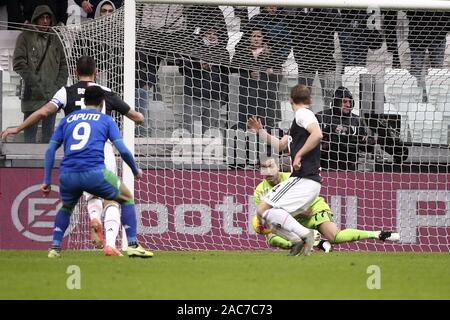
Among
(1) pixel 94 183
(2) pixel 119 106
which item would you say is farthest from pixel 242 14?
(1) pixel 94 183

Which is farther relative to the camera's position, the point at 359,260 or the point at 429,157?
the point at 429,157

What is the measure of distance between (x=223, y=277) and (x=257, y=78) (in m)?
6.41

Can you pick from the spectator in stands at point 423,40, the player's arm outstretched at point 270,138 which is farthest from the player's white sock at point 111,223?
the spectator in stands at point 423,40

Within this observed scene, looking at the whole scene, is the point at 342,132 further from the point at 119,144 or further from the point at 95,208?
the point at 119,144

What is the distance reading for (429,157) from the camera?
16797 millimetres

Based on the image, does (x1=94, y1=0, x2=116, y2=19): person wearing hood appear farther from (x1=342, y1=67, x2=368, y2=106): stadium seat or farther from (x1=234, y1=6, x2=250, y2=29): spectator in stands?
(x1=342, y1=67, x2=368, y2=106): stadium seat

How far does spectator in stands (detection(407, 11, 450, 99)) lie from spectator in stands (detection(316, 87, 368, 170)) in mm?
1098

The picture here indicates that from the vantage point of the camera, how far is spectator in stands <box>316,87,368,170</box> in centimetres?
1656

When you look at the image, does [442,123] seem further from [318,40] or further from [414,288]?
[414,288]

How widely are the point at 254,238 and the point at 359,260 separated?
150 inches

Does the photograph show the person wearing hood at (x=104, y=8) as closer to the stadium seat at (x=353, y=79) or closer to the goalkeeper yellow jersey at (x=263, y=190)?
the stadium seat at (x=353, y=79)

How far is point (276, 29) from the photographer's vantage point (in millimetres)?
16766

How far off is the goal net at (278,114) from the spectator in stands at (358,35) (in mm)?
→ 19
